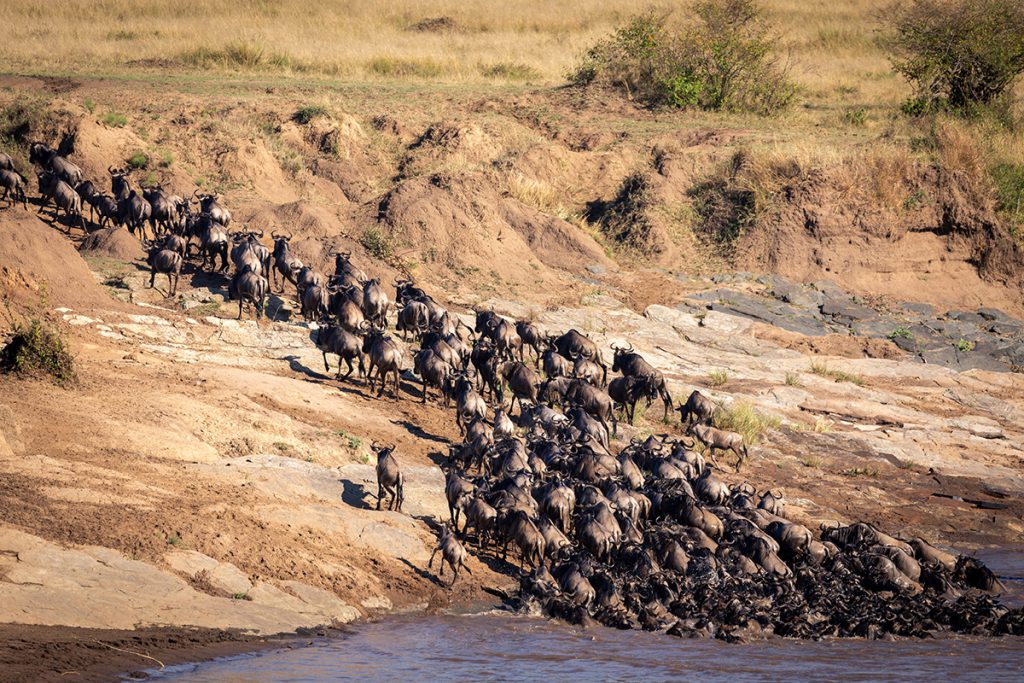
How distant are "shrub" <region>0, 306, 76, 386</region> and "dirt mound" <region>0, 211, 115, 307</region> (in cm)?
236

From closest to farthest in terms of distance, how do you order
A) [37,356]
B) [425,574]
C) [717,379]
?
1. [425,574]
2. [37,356]
3. [717,379]

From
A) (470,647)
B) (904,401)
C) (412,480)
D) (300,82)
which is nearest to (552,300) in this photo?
(904,401)

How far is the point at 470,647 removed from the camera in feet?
40.4

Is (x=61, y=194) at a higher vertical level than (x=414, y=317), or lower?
higher

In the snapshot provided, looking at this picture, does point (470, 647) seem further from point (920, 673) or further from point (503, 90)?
point (503, 90)

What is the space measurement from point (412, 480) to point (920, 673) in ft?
25.3

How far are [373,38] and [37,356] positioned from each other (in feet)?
136

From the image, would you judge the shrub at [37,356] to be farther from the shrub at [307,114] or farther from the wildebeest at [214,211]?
the shrub at [307,114]

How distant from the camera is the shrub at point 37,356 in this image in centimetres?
1669

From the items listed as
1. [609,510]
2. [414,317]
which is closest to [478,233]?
[414,317]

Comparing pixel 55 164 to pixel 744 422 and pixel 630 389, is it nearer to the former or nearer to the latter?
pixel 630 389

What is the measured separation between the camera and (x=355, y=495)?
51.5 feet

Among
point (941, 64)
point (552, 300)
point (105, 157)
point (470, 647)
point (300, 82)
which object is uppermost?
Result: point (941, 64)

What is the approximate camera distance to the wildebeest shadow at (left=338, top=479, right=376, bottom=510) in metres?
15.4
